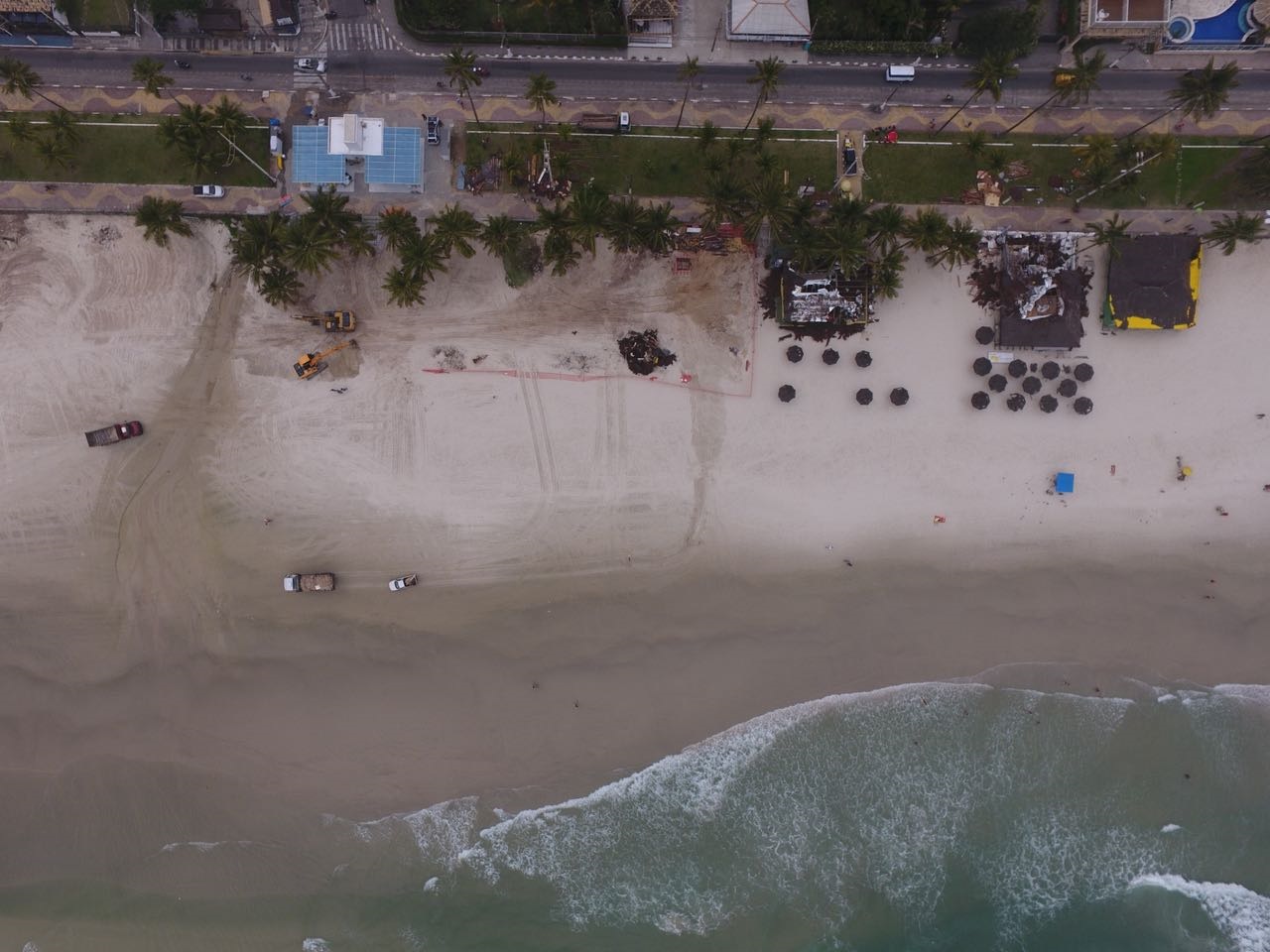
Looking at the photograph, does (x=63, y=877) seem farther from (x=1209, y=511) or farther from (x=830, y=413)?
(x=1209, y=511)

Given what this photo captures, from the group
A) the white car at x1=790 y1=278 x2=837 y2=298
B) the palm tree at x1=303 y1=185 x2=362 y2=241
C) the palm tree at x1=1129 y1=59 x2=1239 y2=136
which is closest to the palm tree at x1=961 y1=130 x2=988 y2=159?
the palm tree at x1=1129 y1=59 x2=1239 y2=136

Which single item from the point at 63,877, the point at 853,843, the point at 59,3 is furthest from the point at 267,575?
the point at 853,843

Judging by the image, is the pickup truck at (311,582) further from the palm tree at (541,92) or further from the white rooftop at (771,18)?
the white rooftop at (771,18)

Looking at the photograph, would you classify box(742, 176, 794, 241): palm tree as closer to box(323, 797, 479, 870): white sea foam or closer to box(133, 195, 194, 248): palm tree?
box(133, 195, 194, 248): palm tree

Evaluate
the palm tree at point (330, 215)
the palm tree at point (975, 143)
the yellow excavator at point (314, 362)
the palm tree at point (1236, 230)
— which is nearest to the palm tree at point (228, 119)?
the palm tree at point (330, 215)

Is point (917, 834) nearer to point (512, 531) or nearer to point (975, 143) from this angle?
point (512, 531)
